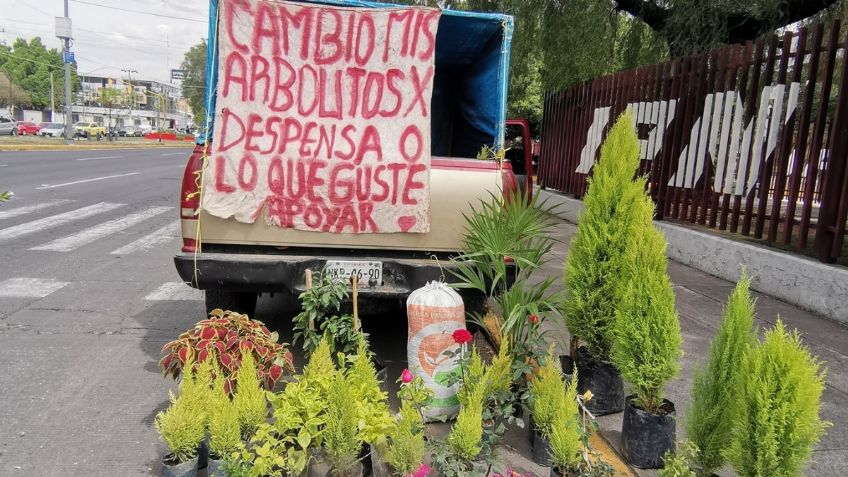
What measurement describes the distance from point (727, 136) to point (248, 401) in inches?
286

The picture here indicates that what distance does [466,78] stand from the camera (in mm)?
6980

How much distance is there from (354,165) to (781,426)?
2915 millimetres

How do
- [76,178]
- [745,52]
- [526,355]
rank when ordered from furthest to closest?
[76,178] < [745,52] < [526,355]

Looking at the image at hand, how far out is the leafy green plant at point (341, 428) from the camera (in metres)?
2.68


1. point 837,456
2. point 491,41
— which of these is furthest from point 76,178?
A: point 837,456

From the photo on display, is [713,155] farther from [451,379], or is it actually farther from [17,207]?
[17,207]

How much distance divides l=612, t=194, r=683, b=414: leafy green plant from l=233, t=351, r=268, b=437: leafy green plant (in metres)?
1.83

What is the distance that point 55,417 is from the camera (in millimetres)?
3596

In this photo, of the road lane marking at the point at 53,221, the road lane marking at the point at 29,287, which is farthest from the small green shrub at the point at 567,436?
the road lane marking at the point at 53,221

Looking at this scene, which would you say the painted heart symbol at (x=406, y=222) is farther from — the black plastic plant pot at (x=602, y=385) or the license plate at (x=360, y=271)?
the black plastic plant pot at (x=602, y=385)

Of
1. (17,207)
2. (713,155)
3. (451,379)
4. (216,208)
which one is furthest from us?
(17,207)

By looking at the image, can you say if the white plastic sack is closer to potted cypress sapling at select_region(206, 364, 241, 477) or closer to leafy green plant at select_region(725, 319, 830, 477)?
potted cypress sapling at select_region(206, 364, 241, 477)

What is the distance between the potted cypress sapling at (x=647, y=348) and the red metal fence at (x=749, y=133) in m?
3.97

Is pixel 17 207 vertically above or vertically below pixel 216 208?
below
